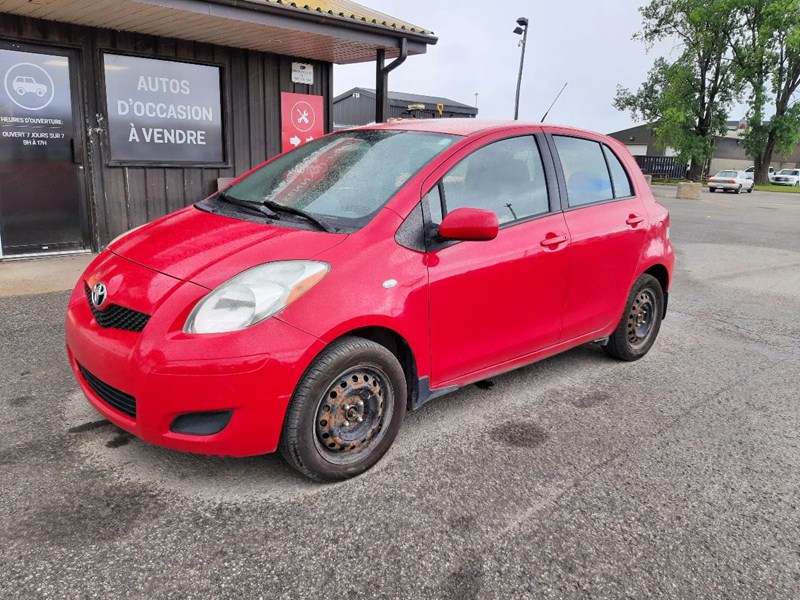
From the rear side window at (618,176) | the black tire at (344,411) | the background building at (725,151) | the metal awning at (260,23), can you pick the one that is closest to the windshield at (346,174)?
the black tire at (344,411)

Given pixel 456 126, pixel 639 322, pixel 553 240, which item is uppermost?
pixel 456 126

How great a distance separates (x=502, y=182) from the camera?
3.51m

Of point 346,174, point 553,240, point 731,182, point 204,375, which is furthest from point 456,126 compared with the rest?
point 731,182

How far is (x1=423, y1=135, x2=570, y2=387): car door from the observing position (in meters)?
3.12

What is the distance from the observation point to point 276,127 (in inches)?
364

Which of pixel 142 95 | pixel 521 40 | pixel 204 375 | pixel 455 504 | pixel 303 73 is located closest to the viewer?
pixel 204 375

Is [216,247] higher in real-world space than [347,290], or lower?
higher

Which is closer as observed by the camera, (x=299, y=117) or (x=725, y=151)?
(x=299, y=117)

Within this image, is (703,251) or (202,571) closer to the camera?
(202,571)

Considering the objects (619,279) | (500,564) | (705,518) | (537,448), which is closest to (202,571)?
(500,564)

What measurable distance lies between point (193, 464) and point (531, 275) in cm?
200

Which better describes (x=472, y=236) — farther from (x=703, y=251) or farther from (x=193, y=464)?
(x=703, y=251)

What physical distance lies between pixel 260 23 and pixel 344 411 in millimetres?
5656

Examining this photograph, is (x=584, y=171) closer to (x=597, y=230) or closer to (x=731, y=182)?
(x=597, y=230)
